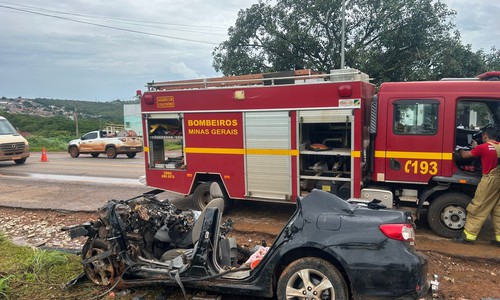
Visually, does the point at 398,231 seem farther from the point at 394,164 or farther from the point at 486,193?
the point at 394,164

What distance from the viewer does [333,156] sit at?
7.34 m

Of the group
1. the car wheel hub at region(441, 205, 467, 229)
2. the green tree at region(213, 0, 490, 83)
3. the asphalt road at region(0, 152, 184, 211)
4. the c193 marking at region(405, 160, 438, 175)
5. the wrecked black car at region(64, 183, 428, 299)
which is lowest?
the asphalt road at region(0, 152, 184, 211)

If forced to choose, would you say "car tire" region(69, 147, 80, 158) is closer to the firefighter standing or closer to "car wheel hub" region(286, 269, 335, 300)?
the firefighter standing

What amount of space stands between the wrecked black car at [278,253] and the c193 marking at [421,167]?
3.30 metres

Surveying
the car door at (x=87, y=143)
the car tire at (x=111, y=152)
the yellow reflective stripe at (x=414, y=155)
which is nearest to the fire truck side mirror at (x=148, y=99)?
the yellow reflective stripe at (x=414, y=155)

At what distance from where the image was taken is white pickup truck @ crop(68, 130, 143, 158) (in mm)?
21547

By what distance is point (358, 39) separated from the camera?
2042cm

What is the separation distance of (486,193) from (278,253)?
4.14 meters

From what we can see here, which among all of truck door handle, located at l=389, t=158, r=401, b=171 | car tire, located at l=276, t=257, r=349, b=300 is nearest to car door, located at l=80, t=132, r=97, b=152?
truck door handle, located at l=389, t=158, r=401, b=171

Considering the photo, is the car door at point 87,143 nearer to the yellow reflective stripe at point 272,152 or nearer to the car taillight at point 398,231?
the yellow reflective stripe at point 272,152

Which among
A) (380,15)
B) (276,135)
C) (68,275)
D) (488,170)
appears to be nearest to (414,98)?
(488,170)

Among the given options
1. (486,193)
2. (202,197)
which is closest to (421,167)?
(486,193)

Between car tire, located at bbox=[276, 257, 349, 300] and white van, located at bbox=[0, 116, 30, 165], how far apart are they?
1743 centimetres

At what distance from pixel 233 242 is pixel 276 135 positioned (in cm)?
302
